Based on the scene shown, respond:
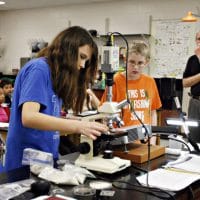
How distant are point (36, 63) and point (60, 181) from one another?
0.53 metres

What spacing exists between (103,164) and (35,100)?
38 centimetres

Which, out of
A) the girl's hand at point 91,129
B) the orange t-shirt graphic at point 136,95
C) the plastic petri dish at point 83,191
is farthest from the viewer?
the orange t-shirt graphic at point 136,95

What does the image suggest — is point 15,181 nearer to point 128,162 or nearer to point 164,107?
point 128,162

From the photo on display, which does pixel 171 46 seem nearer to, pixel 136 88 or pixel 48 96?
pixel 136 88

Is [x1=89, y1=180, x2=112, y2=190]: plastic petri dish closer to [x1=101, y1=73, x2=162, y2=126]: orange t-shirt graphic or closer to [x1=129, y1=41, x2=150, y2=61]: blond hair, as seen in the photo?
[x1=101, y1=73, x2=162, y2=126]: orange t-shirt graphic

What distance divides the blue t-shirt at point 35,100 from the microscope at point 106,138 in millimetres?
179

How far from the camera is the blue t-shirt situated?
1.48 meters

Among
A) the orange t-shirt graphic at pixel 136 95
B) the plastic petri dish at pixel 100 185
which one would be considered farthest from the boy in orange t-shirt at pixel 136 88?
the plastic petri dish at pixel 100 185

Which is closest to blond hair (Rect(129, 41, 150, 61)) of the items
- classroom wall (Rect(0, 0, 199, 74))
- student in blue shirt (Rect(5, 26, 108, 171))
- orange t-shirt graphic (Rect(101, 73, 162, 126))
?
orange t-shirt graphic (Rect(101, 73, 162, 126))

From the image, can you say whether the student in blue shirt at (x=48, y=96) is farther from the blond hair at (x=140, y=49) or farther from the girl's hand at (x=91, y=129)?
the blond hair at (x=140, y=49)

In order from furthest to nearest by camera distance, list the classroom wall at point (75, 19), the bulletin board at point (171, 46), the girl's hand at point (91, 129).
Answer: the classroom wall at point (75, 19), the bulletin board at point (171, 46), the girl's hand at point (91, 129)

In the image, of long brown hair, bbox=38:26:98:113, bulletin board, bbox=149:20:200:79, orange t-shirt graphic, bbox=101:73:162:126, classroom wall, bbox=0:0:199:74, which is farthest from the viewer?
classroom wall, bbox=0:0:199:74

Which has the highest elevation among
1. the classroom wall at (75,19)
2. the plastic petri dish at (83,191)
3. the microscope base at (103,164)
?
the classroom wall at (75,19)

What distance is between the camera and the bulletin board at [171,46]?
5.82 metres
